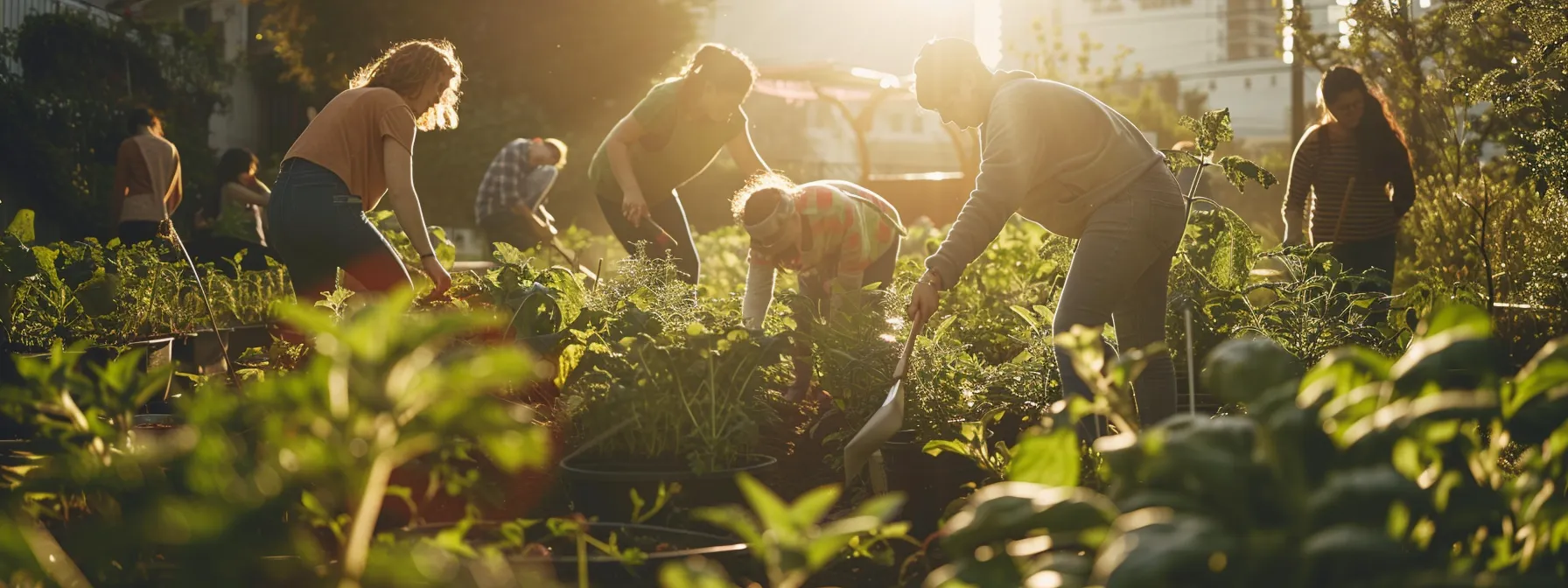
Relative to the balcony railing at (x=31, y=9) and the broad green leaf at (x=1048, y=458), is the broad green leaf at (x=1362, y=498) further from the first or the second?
the balcony railing at (x=31, y=9)

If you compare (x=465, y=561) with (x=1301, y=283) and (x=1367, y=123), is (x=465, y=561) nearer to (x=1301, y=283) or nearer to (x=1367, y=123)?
(x=1301, y=283)

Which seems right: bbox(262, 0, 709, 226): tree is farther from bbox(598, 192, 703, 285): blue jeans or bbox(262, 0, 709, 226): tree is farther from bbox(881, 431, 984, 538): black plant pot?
bbox(881, 431, 984, 538): black plant pot

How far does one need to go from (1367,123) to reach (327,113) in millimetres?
4256

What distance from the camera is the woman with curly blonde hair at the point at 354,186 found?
4418 millimetres

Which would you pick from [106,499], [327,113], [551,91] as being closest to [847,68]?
[551,91]

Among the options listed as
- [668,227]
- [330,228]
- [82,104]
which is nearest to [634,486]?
[330,228]

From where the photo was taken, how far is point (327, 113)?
4.52m

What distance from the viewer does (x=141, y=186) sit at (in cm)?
890

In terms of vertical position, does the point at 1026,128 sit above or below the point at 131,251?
above

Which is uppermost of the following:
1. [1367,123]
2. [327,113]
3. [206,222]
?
[327,113]

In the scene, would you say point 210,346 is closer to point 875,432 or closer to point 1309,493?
point 875,432

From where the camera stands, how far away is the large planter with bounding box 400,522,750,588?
1791 mm

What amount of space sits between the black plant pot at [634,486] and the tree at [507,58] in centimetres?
1845

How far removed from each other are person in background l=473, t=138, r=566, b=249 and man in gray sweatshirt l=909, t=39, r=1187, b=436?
7.54 m
